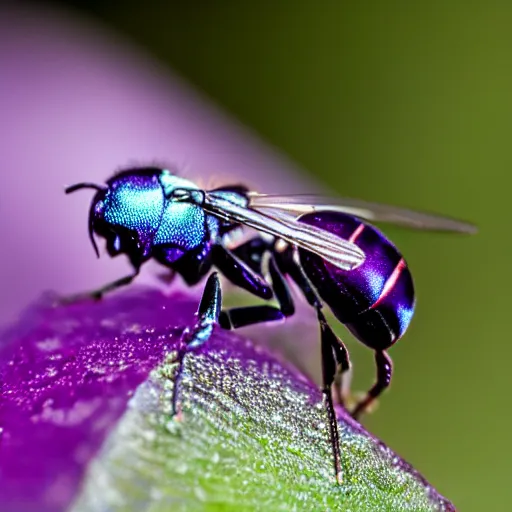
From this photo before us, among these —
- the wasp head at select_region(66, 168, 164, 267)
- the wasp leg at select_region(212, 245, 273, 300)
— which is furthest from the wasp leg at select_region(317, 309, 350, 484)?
the wasp head at select_region(66, 168, 164, 267)

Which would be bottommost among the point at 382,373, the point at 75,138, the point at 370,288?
the point at 75,138

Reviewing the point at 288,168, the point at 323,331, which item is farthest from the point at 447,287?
the point at 323,331

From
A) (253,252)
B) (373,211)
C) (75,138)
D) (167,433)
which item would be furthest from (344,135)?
(167,433)

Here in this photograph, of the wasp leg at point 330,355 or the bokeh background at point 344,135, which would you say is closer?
the wasp leg at point 330,355

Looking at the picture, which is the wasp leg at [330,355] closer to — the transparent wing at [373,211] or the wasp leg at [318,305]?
the wasp leg at [318,305]

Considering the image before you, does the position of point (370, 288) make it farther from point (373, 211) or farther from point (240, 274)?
point (373, 211)

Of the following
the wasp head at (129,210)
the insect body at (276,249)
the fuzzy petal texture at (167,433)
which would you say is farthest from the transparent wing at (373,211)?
the fuzzy petal texture at (167,433)

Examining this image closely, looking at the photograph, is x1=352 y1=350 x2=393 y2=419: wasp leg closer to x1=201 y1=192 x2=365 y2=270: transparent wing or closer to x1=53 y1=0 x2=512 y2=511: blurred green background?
x1=201 y1=192 x2=365 y2=270: transparent wing
